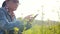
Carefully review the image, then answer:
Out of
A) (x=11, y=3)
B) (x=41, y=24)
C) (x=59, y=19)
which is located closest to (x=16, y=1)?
(x=11, y=3)

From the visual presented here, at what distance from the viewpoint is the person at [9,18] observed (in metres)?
1.89

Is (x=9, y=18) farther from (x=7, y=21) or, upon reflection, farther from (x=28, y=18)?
(x=28, y=18)

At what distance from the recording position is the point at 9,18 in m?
1.92

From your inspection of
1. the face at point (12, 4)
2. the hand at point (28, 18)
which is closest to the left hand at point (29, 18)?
the hand at point (28, 18)

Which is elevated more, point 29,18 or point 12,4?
point 12,4

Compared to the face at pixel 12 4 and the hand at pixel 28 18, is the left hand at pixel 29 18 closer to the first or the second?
the hand at pixel 28 18

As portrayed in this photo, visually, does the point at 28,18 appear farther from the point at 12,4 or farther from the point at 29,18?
the point at 12,4

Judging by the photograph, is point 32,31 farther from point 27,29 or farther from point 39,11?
point 39,11

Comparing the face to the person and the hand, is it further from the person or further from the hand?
the hand

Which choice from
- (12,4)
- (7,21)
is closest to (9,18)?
(7,21)

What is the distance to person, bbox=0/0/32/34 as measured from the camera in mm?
1887

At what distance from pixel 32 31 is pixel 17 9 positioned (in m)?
0.25

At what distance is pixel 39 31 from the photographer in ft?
6.58

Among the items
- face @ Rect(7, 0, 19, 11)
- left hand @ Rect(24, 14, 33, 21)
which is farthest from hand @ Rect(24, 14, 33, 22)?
face @ Rect(7, 0, 19, 11)
